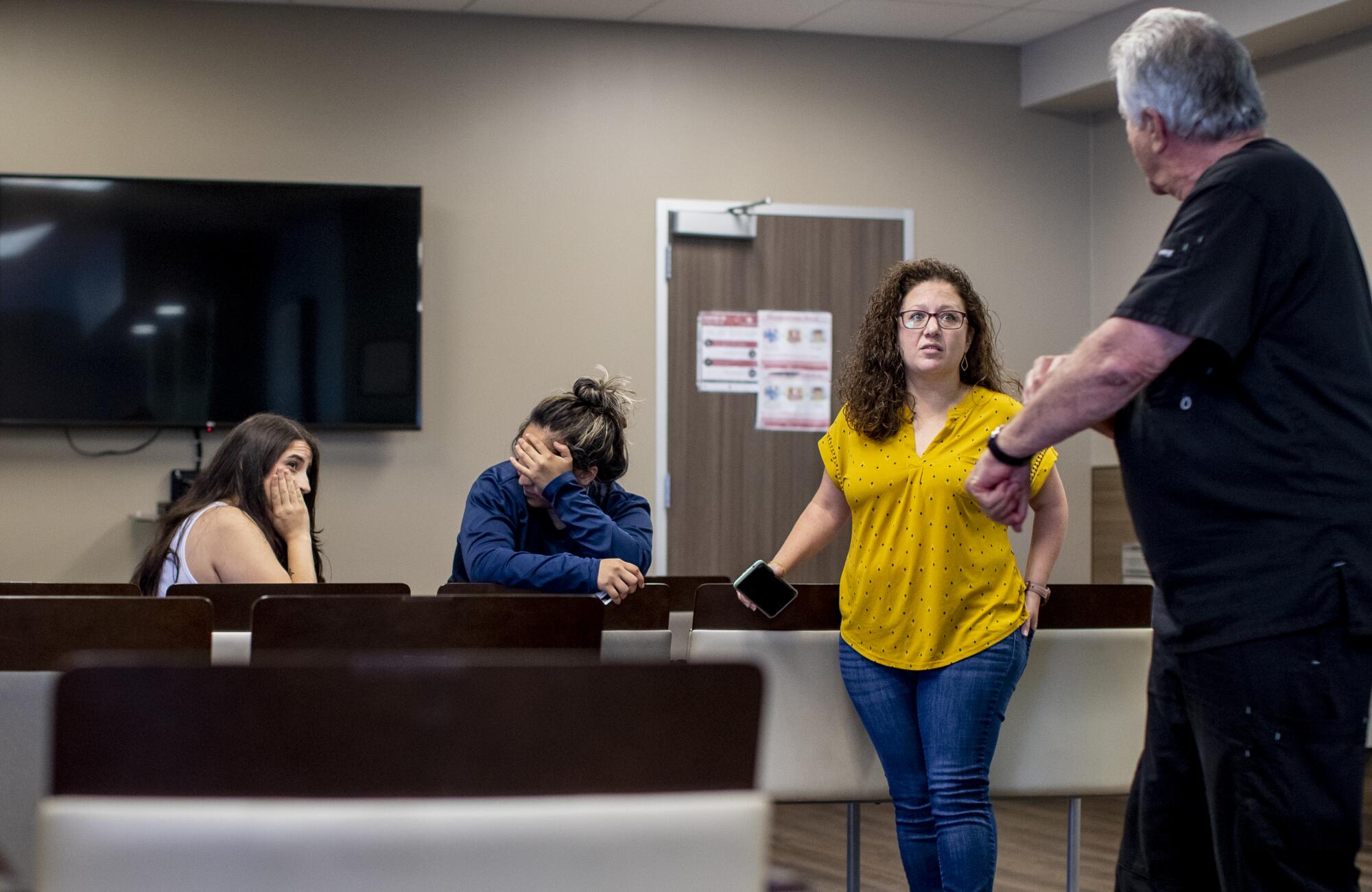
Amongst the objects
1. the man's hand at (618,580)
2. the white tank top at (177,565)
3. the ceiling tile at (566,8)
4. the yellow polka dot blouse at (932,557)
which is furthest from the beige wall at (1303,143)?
the white tank top at (177,565)

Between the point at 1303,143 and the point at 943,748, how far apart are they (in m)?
3.93

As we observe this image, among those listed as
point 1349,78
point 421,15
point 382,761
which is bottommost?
point 382,761

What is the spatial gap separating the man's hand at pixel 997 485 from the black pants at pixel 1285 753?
0.35 metres

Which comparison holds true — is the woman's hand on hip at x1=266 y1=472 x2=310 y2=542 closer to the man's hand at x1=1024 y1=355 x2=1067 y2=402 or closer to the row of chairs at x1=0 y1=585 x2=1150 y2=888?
the row of chairs at x1=0 y1=585 x2=1150 y2=888

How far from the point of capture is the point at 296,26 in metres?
5.43

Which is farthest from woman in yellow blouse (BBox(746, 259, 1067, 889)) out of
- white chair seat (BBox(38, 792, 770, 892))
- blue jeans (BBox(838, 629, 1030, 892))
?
white chair seat (BBox(38, 792, 770, 892))

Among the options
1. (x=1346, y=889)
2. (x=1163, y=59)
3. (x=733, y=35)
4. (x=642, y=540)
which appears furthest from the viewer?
(x=733, y=35)

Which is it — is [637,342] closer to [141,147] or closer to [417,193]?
[417,193]

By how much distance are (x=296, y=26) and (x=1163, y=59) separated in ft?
14.7

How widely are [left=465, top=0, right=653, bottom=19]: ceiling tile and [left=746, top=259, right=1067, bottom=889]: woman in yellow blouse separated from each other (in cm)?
325

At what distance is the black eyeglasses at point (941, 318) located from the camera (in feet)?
8.43

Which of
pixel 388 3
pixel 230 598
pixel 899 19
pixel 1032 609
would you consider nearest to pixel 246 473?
pixel 230 598

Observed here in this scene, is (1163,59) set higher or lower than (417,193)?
lower

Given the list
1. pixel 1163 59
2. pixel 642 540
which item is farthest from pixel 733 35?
pixel 1163 59
